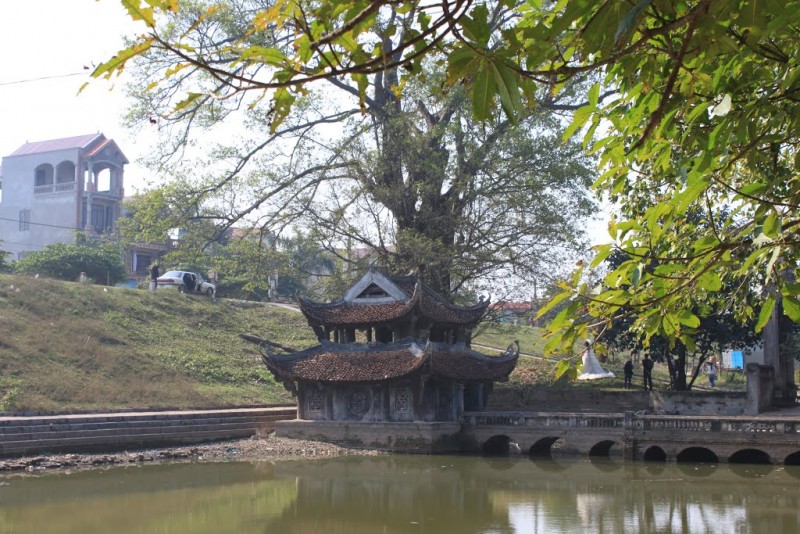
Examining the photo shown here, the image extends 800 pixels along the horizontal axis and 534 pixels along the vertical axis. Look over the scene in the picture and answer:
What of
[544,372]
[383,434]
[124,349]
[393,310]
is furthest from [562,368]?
[544,372]

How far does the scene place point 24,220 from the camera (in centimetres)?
5284

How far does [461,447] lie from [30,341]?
603 inches

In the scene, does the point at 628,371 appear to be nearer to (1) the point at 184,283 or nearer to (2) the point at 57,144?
(1) the point at 184,283

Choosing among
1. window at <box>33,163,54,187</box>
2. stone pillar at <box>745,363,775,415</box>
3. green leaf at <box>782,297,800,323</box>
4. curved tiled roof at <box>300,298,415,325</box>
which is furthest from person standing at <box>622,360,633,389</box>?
window at <box>33,163,54,187</box>

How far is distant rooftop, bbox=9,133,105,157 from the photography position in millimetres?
53031

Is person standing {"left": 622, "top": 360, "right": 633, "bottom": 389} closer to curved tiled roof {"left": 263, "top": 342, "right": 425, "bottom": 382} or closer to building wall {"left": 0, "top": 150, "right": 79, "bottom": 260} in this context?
curved tiled roof {"left": 263, "top": 342, "right": 425, "bottom": 382}

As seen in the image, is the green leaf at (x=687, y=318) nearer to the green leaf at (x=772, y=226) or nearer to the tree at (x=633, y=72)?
the tree at (x=633, y=72)

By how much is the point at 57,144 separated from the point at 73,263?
508 inches

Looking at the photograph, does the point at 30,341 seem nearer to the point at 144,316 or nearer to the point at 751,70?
the point at 144,316

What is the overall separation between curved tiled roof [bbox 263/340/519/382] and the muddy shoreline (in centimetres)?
192

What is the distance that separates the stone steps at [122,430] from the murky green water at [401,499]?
199 cm

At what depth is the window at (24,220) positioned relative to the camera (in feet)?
173

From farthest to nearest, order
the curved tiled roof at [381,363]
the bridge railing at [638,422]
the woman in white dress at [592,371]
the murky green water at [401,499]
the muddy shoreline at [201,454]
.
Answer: the woman in white dress at [592,371] → the curved tiled roof at [381,363] → the bridge railing at [638,422] → the muddy shoreline at [201,454] → the murky green water at [401,499]

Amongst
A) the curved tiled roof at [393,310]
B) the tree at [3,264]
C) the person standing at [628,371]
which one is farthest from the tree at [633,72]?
the tree at [3,264]
